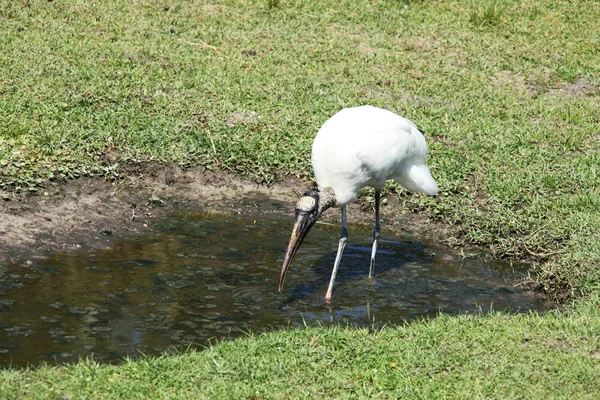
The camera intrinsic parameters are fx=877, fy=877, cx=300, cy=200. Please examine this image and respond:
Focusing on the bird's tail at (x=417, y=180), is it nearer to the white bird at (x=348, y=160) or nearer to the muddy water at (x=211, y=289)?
the white bird at (x=348, y=160)

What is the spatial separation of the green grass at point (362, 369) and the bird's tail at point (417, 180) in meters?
1.68

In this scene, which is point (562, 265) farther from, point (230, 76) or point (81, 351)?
point (230, 76)

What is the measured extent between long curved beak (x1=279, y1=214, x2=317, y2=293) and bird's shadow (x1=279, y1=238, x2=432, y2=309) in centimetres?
24

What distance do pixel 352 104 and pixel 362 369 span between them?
170 inches

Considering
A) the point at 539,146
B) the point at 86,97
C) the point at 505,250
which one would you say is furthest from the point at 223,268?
the point at 539,146

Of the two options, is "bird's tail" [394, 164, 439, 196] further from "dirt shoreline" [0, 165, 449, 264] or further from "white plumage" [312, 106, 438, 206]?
"dirt shoreline" [0, 165, 449, 264]

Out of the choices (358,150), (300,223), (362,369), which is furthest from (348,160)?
(362,369)

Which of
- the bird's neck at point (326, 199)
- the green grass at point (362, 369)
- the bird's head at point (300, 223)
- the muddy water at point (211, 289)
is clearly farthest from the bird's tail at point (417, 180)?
the green grass at point (362, 369)

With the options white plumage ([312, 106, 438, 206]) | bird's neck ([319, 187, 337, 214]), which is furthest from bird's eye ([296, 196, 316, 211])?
white plumage ([312, 106, 438, 206])

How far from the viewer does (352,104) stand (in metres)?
8.31

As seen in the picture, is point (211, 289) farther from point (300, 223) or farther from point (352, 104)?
Result: point (352, 104)

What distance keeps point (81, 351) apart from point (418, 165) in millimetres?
2935

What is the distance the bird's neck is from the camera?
572 cm

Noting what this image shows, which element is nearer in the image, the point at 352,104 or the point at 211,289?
the point at 211,289
